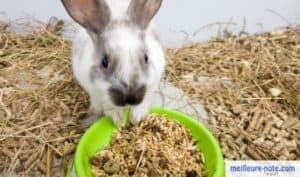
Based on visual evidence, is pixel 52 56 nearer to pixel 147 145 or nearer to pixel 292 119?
pixel 147 145

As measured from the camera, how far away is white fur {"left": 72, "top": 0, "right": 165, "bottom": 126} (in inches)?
88.7

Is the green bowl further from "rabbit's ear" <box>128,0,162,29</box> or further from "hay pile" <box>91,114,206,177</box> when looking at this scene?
"rabbit's ear" <box>128,0,162,29</box>

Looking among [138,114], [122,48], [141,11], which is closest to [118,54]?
[122,48]

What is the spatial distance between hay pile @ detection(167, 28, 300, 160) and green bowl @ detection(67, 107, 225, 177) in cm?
26

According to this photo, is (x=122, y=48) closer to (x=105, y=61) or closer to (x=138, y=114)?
(x=105, y=61)

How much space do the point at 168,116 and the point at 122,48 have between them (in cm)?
60

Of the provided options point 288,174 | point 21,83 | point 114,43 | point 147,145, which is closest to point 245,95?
point 288,174

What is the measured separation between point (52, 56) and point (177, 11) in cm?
93

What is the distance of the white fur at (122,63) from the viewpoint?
88.7 inches

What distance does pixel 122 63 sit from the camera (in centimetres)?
221

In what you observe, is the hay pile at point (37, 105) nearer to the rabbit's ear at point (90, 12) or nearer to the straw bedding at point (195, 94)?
the straw bedding at point (195, 94)

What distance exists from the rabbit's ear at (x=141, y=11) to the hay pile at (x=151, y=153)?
1.73 ft

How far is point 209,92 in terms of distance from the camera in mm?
3203

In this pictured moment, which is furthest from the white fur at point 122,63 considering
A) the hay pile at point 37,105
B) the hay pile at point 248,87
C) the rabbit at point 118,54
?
the hay pile at point 248,87
